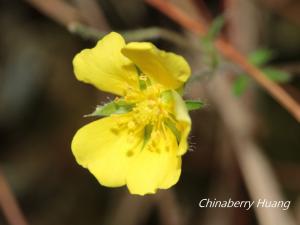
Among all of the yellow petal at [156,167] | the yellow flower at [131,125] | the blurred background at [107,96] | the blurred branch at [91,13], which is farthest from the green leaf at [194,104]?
the blurred branch at [91,13]

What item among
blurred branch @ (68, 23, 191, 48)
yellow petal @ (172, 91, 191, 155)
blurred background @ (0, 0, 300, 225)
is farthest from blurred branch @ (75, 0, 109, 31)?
yellow petal @ (172, 91, 191, 155)

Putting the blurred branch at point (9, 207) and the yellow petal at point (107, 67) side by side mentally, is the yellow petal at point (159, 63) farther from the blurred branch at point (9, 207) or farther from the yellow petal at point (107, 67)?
the blurred branch at point (9, 207)

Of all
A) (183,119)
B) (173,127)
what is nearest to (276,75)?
(173,127)

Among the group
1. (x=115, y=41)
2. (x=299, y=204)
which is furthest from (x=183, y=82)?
(x=299, y=204)

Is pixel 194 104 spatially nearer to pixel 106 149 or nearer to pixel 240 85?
pixel 106 149

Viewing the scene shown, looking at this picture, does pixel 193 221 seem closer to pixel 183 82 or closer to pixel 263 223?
pixel 263 223

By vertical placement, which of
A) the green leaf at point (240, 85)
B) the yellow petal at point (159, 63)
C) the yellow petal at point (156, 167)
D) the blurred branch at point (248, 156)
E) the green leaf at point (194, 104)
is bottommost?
the blurred branch at point (248, 156)

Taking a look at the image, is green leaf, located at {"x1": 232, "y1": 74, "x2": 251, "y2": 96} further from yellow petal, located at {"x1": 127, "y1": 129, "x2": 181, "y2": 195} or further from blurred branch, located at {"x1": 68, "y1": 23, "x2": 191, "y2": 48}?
yellow petal, located at {"x1": 127, "y1": 129, "x2": 181, "y2": 195}
